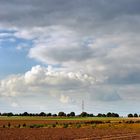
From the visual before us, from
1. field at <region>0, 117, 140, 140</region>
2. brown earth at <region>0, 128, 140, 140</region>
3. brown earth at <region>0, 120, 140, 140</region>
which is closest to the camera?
brown earth at <region>0, 128, 140, 140</region>

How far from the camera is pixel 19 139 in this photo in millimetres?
49031

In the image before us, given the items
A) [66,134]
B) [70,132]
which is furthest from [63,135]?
[70,132]

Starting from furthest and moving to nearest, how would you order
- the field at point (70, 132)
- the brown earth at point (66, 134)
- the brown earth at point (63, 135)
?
the field at point (70, 132) → the brown earth at point (66, 134) → the brown earth at point (63, 135)

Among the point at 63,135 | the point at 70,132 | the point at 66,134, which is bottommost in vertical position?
the point at 63,135

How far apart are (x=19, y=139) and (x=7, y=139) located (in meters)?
1.59

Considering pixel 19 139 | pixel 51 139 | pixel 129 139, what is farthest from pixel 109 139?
pixel 19 139

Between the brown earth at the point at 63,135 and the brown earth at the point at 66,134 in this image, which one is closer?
the brown earth at the point at 63,135

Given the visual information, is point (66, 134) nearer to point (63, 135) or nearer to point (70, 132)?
point (63, 135)

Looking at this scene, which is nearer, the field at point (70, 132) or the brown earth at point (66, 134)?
the brown earth at point (66, 134)

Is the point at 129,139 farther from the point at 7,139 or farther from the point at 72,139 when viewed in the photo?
the point at 7,139

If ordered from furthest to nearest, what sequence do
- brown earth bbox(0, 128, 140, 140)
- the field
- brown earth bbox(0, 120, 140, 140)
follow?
the field < brown earth bbox(0, 120, 140, 140) < brown earth bbox(0, 128, 140, 140)

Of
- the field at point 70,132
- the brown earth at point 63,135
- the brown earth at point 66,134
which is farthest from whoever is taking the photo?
the field at point 70,132

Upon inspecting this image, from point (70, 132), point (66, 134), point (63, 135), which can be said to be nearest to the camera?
point (63, 135)

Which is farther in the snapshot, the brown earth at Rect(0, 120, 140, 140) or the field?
the field
